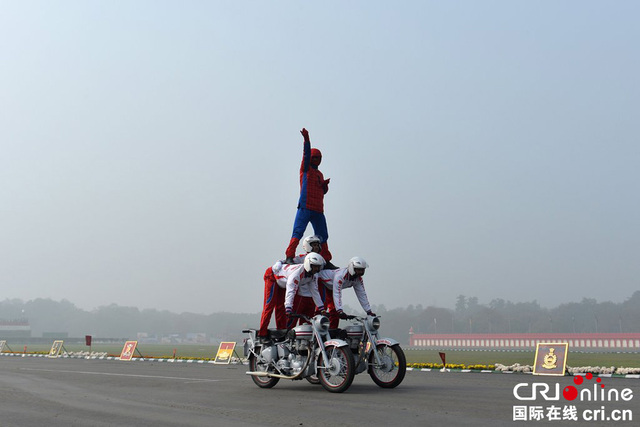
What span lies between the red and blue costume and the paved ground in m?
4.14

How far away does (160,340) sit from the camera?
18000cm

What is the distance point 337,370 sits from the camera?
1295 centimetres

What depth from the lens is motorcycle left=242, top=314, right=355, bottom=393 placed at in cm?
1296

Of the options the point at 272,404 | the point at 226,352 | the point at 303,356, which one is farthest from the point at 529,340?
the point at 272,404

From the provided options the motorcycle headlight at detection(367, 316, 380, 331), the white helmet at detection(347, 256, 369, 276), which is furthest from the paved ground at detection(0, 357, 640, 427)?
the white helmet at detection(347, 256, 369, 276)

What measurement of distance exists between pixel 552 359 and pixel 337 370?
8.20 metres

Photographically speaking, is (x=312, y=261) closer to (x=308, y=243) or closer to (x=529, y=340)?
(x=308, y=243)

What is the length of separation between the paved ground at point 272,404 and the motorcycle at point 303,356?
0.32 meters

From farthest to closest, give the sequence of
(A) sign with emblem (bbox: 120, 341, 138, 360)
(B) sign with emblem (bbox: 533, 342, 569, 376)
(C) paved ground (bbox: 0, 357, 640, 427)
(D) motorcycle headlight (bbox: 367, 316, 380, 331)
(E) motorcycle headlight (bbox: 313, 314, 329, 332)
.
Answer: (A) sign with emblem (bbox: 120, 341, 138, 360), (B) sign with emblem (bbox: 533, 342, 569, 376), (D) motorcycle headlight (bbox: 367, 316, 380, 331), (E) motorcycle headlight (bbox: 313, 314, 329, 332), (C) paved ground (bbox: 0, 357, 640, 427)

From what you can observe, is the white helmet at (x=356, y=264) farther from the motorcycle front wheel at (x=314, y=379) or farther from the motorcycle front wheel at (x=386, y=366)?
the motorcycle front wheel at (x=314, y=379)

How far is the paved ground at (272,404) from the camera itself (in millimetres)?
9062

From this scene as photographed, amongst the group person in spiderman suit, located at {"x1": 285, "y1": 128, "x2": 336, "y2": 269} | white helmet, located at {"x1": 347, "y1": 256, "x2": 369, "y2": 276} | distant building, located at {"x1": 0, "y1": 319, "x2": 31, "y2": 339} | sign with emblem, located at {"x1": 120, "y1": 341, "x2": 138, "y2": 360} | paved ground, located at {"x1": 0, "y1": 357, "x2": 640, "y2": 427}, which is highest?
person in spiderman suit, located at {"x1": 285, "y1": 128, "x2": 336, "y2": 269}

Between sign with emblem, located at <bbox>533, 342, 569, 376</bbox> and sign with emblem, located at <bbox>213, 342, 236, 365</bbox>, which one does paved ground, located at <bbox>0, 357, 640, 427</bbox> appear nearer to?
sign with emblem, located at <bbox>533, 342, 569, 376</bbox>

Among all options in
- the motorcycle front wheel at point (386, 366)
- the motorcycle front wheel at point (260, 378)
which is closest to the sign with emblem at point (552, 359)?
the motorcycle front wheel at point (386, 366)
